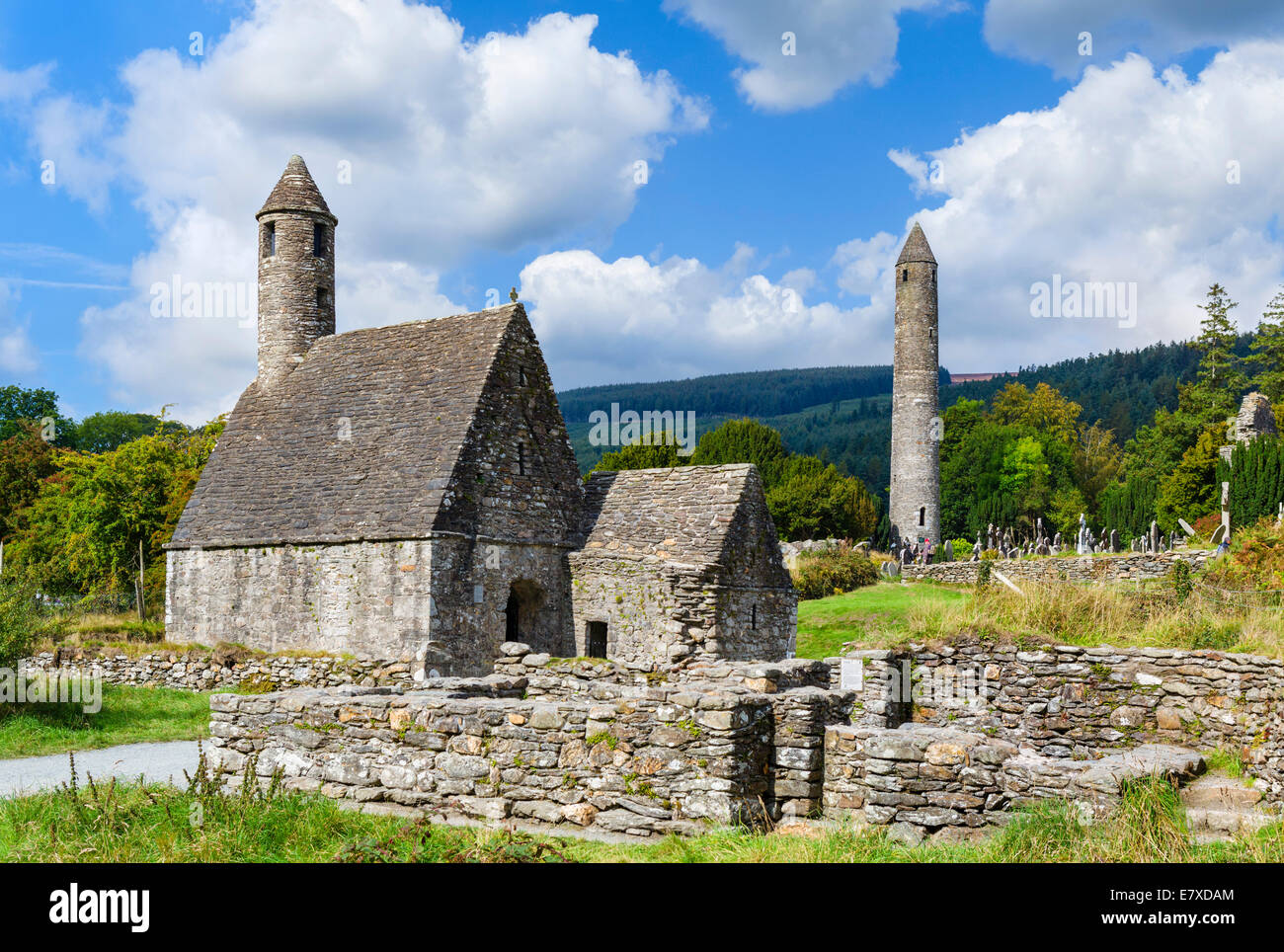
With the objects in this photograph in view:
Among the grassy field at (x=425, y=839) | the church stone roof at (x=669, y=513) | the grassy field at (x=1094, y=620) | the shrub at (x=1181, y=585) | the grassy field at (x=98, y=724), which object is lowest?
the grassy field at (x=98, y=724)

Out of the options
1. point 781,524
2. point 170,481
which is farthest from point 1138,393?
point 170,481

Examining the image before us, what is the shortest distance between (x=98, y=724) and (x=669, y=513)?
10.5 m

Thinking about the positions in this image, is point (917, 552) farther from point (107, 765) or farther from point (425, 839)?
point (425, 839)

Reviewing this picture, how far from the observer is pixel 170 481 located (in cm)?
3456

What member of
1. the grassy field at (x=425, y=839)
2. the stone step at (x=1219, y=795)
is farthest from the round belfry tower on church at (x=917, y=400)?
the grassy field at (x=425, y=839)

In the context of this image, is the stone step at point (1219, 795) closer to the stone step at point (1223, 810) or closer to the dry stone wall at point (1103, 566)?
the stone step at point (1223, 810)

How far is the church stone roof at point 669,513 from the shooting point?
1794 cm

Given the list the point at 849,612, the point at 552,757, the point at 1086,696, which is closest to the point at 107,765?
the point at 552,757

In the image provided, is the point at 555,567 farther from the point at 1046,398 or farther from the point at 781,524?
the point at 1046,398

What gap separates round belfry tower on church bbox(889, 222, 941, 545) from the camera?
57.3m

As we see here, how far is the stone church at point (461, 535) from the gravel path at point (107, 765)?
4433 millimetres

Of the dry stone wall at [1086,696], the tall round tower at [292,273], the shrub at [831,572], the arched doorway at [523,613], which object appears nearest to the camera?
the dry stone wall at [1086,696]
